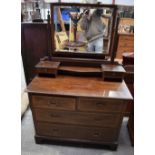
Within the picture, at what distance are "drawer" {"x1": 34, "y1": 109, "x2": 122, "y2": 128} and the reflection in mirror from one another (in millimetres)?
673

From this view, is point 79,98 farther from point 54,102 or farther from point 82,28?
point 82,28

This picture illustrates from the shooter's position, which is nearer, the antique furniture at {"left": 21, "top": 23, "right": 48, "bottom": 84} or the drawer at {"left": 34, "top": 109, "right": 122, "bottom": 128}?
the drawer at {"left": 34, "top": 109, "right": 122, "bottom": 128}

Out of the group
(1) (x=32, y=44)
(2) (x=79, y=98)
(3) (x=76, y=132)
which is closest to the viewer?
(2) (x=79, y=98)

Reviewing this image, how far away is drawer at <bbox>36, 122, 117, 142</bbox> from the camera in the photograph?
1581mm

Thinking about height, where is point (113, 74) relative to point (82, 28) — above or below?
below

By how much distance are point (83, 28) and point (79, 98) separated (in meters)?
0.72

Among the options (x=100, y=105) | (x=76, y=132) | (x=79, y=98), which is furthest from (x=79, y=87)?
(x=76, y=132)

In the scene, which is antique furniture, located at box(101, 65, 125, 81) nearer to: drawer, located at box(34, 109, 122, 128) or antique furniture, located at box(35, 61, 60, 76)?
drawer, located at box(34, 109, 122, 128)

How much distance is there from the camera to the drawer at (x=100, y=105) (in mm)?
1399

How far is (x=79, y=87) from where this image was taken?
148 cm

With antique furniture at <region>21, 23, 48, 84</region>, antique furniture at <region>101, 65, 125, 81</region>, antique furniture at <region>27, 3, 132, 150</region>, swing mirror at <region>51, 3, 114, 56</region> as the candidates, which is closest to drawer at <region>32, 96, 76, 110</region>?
antique furniture at <region>27, 3, 132, 150</region>
